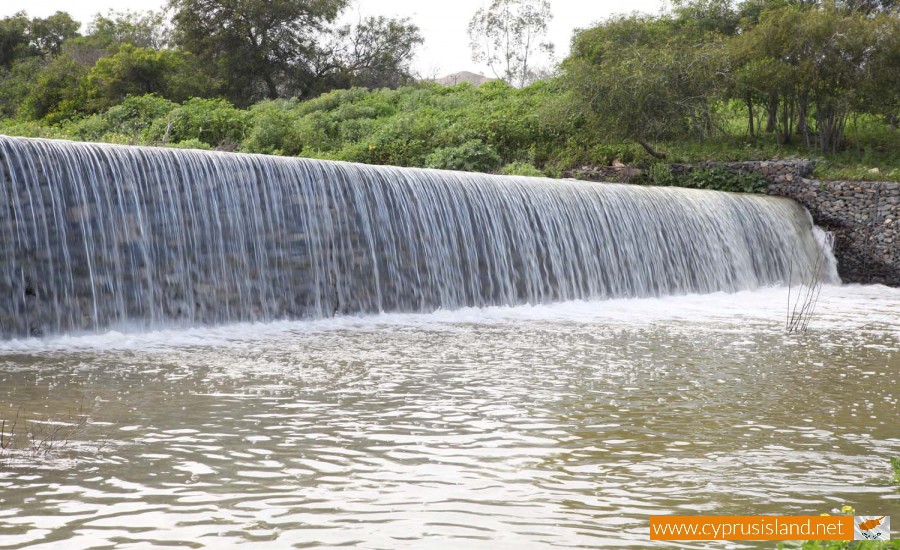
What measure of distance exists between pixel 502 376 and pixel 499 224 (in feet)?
23.2

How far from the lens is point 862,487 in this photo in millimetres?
4598

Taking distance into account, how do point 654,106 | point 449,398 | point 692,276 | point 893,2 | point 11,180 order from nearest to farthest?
point 449,398
point 11,180
point 692,276
point 654,106
point 893,2

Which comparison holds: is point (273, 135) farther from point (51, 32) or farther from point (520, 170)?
point (51, 32)

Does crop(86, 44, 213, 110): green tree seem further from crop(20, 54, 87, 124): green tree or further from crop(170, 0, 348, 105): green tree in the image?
crop(170, 0, 348, 105): green tree

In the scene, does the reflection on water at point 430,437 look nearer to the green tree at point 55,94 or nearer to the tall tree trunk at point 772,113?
the tall tree trunk at point 772,113

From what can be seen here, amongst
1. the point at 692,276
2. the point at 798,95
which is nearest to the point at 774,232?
the point at 692,276

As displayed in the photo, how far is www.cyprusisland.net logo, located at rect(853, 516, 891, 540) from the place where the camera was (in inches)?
140

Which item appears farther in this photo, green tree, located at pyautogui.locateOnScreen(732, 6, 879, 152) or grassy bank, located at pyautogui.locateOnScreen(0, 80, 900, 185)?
grassy bank, located at pyautogui.locateOnScreen(0, 80, 900, 185)

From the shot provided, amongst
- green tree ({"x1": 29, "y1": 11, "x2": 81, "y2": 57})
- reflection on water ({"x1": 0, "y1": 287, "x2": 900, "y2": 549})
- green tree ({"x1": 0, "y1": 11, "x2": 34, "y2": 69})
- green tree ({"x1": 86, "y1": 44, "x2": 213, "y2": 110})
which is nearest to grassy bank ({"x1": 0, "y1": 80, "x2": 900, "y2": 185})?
green tree ({"x1": 86, "y1": 44, "x2": 213, "y2": 110})

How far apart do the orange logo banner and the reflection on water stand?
0.10 m

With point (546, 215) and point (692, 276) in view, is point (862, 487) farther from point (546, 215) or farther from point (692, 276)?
point (692, 276)

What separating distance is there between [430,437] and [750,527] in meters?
2.00

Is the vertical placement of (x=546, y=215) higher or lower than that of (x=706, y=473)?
higher

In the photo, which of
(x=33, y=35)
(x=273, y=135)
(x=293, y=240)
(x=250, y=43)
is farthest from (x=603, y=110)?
(x=33, y=35)
